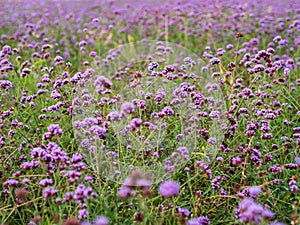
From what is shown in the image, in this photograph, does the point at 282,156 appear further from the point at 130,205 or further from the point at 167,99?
the point at 130,205

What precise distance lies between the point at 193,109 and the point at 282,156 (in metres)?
0.68

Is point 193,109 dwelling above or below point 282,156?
above

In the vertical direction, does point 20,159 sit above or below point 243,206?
below

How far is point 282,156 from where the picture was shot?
3059 millimetres

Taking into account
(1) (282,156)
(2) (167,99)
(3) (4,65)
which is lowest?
(1) (282,156)

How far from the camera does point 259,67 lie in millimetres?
3150

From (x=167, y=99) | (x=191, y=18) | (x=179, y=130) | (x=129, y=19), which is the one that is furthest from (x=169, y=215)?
(x=129, y=19)

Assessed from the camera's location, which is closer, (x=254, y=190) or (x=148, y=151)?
(x=254, y=190)

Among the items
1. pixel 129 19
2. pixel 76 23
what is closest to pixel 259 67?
pixel 129 19

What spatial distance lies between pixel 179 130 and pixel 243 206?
4.38 feet

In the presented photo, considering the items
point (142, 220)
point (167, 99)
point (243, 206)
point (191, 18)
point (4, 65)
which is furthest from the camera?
point (191, 18)

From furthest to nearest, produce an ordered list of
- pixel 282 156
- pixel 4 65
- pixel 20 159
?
1. pixel 4 65
2. pixel 282 156
3. pixel 20 159

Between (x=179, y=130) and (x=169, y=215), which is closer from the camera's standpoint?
(x=169, y=215)

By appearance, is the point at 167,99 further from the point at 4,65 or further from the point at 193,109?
the point at 4,65
